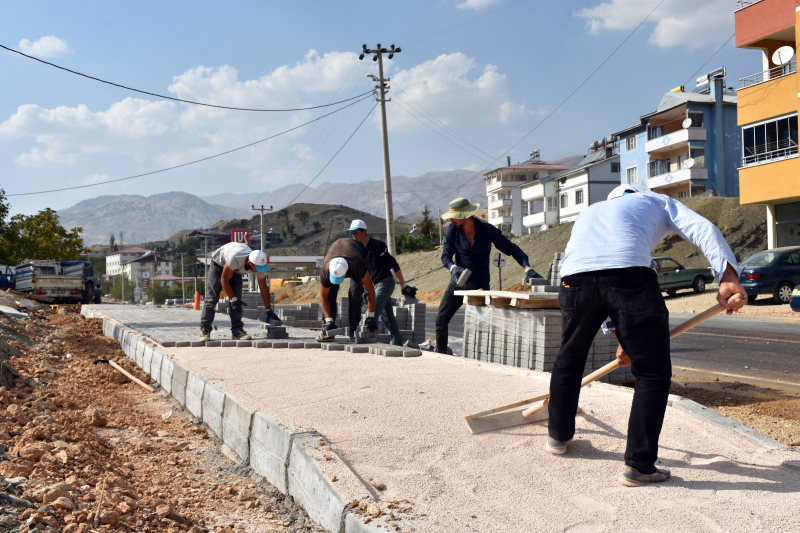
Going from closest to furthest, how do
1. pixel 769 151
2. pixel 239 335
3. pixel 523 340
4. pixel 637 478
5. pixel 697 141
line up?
1. pixel 637 478
2. pixel 523 340
3. pixel 239 335
4. pixel 769 151
5. pixel 697 141

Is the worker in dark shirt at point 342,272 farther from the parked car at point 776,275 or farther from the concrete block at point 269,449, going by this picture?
the parked car at point 776,275

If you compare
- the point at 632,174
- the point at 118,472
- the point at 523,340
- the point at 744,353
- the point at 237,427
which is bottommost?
the point at 744,353

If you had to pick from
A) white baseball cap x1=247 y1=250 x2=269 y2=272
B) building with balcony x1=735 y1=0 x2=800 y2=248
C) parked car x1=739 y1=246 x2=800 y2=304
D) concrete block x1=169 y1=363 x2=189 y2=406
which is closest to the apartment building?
building with balcony x1=735 y1=0 x2=800 y2=248

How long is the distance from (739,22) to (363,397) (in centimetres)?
2767

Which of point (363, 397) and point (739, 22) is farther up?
point (739, 22)

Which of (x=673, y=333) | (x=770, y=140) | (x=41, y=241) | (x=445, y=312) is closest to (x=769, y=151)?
(x=770, y=140)

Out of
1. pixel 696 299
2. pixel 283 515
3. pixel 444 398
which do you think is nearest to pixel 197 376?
pixel 444 398

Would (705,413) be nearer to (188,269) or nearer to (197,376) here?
(197,376)

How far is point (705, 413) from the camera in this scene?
4.34 metres

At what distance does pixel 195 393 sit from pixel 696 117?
42.2 m

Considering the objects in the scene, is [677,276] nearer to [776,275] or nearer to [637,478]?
[776,275]

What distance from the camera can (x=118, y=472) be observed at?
4109mm

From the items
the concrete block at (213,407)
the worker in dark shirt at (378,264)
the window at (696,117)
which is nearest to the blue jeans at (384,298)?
the worker in dark shirt at (378,264)

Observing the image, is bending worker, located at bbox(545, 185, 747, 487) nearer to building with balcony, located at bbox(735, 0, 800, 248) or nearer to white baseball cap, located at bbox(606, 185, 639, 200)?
white baseball cap, located at bbox(606, 185, 639, 200)
